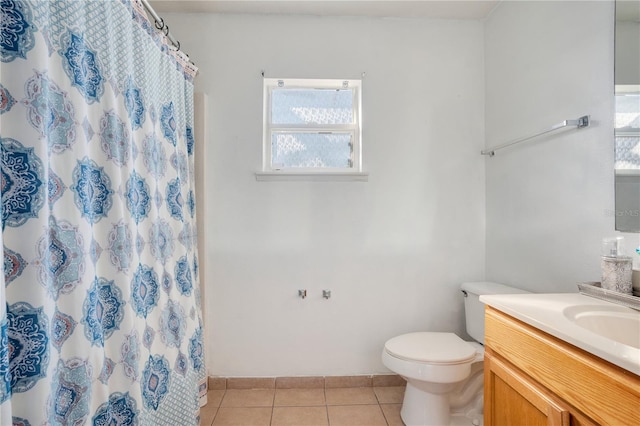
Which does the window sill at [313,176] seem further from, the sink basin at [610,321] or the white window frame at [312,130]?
the sink basin at [610,321]

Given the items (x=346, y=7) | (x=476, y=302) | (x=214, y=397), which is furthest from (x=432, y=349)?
(x=346, y=7)

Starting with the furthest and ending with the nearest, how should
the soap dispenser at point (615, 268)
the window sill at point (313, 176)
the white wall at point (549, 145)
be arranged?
1. the window sill at point (313, 176)
2. the white wall at point (549, 145)
3. the soap dispenser at point (615, 268)

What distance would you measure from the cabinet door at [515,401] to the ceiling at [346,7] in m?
1.97

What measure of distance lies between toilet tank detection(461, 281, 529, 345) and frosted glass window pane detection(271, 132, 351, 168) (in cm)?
108

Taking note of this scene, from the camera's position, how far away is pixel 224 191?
1.98 meters

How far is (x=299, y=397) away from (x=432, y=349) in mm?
880

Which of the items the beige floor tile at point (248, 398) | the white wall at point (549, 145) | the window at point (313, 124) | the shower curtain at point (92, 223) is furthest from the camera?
the window at point (313, 124)

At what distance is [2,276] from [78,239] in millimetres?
255

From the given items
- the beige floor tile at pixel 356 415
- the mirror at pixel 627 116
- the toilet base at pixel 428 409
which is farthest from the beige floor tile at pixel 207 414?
the mirror at pixel 627 116

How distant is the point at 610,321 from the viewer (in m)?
0.95

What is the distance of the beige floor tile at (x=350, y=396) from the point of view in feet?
6.06

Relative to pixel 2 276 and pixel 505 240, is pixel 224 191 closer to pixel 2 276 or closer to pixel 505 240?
pixel 2 276

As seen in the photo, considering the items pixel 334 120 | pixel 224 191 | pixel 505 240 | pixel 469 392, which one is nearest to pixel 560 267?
pixel 505 240

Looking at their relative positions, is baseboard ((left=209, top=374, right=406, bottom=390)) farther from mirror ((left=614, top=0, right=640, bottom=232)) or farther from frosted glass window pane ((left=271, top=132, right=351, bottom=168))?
mirror ((left=614, top=0, right=640, bottom=232))
